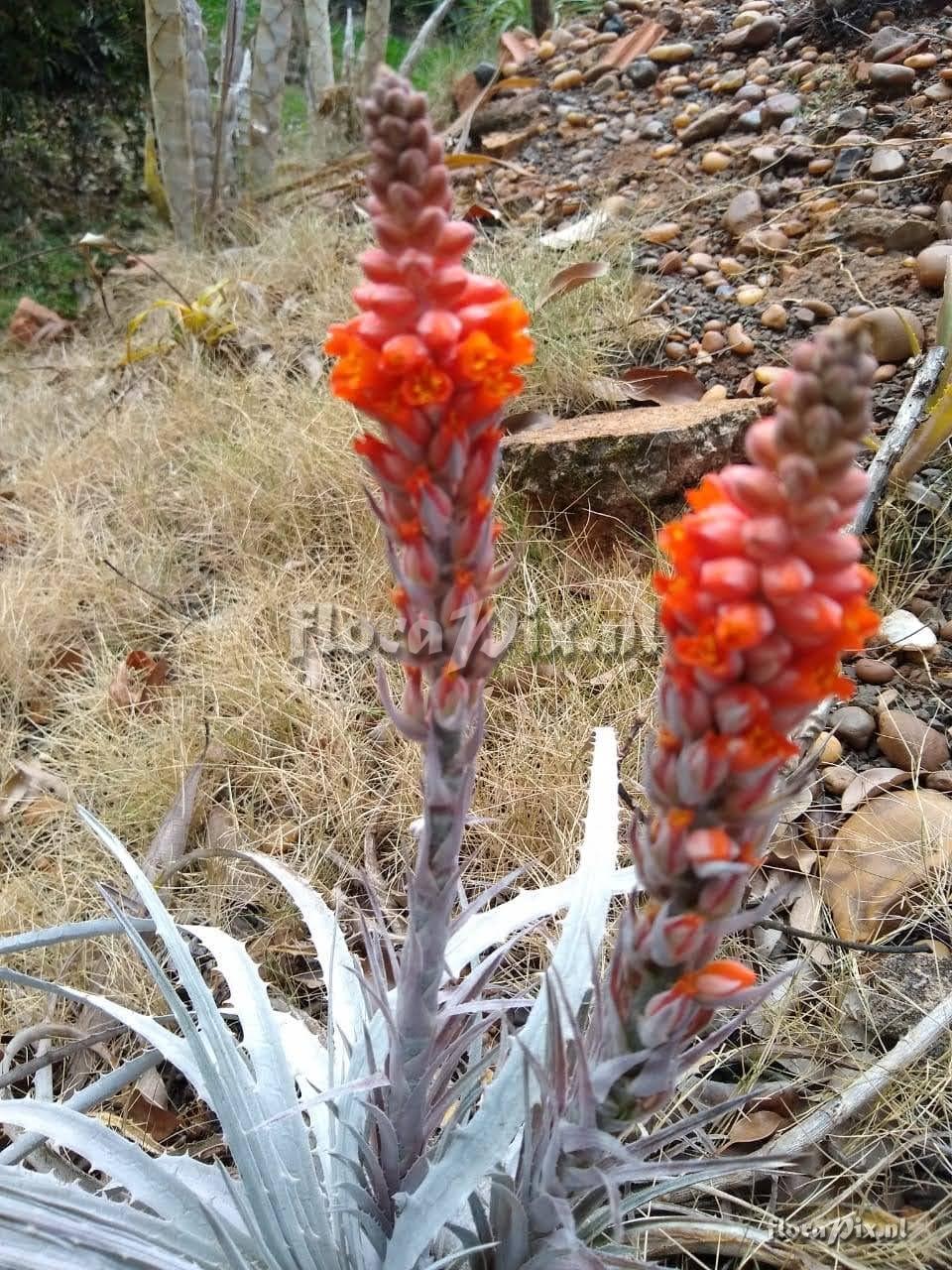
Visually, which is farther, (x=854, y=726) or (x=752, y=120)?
(x=752, y=120)

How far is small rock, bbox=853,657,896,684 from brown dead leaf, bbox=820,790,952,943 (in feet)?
0.94

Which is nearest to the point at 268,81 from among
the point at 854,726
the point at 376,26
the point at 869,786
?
the point at 376,26

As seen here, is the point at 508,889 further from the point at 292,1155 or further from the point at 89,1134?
the point at 89,1134

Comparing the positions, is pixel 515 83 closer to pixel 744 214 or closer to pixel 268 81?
pixel 268 81

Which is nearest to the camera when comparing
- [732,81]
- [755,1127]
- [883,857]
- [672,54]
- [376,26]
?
[755,1127]

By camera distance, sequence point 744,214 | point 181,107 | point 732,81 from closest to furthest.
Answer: point 744,214, point 732,81, point 181,107

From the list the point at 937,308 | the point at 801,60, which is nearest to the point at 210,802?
the point at 937,308

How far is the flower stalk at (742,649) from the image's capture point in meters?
0.52

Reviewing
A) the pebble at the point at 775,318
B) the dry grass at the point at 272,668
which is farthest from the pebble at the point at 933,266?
the dry grass at the point at 272,668

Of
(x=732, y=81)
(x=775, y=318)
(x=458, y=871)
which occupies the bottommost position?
(x=458, y=871)

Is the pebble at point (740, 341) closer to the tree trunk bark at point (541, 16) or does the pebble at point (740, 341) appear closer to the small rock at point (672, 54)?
the small rock at point (672, 54)

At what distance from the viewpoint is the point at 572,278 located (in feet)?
9.68

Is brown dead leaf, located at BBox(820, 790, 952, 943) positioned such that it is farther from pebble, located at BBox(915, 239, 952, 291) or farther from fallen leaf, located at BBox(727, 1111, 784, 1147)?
pebble, located at BBox(915, 239, 952, 291)

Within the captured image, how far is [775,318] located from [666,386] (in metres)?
0.37
